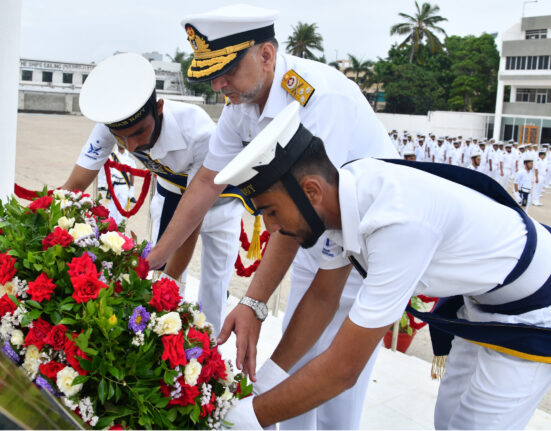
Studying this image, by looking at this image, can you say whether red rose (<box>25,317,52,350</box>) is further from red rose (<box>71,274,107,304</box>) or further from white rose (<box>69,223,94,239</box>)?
white rose (<box>69,223,94,239</box>)

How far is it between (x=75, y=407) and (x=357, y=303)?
2.71 feet

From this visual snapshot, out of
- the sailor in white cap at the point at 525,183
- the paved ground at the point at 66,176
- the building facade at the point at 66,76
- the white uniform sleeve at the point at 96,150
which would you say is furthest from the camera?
the building facade at the point at 66,76

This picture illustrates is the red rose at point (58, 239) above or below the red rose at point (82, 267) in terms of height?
above

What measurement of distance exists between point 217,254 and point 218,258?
28mm

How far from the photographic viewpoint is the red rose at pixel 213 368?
1812 mm

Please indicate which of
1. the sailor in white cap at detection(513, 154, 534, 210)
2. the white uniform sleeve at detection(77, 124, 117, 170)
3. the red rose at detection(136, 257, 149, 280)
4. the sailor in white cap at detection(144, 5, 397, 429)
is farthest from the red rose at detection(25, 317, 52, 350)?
the sailor in white cap at detection(513, 154, 534, 210)

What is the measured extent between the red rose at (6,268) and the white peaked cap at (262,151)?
790mm

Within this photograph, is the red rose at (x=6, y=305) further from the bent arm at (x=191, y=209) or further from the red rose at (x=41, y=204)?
the bent arm at (x=191, y=209)

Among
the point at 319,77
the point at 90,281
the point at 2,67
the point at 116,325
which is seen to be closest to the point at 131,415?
the point at 116,325

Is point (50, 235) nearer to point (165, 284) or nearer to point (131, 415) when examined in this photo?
point (165, 284)

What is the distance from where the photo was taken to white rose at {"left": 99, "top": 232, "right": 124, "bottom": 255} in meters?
2.04

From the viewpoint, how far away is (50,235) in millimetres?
2006

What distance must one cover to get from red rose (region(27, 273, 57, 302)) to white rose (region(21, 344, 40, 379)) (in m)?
0.15

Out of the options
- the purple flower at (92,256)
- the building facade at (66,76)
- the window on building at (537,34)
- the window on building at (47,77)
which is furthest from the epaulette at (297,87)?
the window on building at (47,77)
